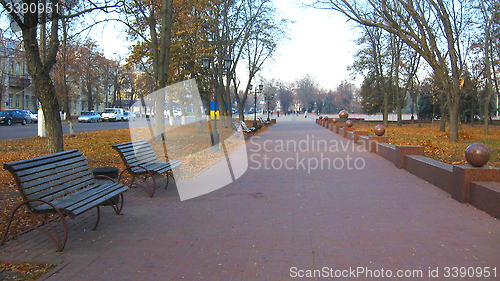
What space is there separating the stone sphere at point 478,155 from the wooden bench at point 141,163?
5.33 m

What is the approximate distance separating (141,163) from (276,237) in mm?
3892

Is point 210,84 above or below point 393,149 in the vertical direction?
above

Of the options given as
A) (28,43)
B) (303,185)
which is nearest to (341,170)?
(303,185)

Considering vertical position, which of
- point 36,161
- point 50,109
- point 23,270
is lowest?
point 23,270

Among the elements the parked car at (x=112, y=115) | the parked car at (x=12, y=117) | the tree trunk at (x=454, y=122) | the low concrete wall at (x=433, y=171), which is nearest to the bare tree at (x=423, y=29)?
the tree trunk at (x=454, y=122)

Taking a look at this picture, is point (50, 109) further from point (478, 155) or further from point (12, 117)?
point (12, 117)

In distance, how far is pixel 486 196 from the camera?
5.88m

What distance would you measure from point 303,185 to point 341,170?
8.04 feet

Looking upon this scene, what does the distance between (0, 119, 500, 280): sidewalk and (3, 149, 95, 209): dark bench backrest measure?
540 millimetres

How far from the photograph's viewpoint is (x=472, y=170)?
20.8 ft

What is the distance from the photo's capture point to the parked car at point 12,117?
1350 inches

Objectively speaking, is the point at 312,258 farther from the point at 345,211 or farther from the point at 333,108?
the point at 333,108

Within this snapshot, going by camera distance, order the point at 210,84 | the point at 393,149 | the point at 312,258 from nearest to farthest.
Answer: the point at 312,258 < the point at 393,149 < the point at 210,84

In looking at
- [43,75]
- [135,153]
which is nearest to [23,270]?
[135,153]
